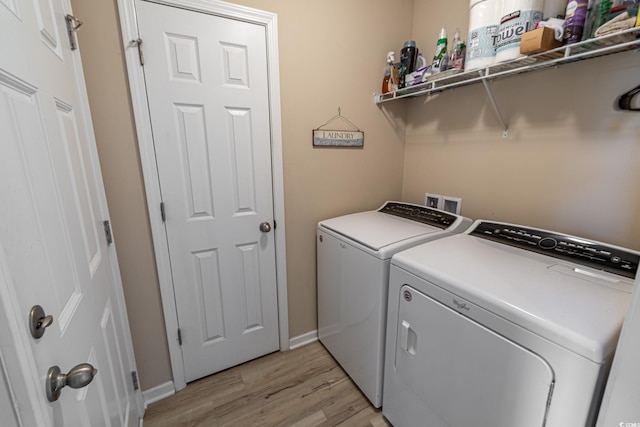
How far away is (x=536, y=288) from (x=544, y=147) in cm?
81

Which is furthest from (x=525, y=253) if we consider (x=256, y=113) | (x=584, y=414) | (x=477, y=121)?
(x=256, y=113)

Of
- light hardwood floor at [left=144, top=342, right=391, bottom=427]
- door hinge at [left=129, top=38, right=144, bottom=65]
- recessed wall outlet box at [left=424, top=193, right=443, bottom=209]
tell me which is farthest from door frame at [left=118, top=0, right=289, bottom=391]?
recessed wall outlet box at [left=424, top=193, right=443, bottom=209]

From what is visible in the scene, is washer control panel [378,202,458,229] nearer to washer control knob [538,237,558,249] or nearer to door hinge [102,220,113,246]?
washer control knob [538,237,558,249]

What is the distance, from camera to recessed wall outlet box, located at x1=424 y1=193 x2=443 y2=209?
1.90 meters

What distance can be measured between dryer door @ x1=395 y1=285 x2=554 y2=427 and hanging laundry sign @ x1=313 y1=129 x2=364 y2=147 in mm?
1056

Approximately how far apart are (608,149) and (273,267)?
178 cm

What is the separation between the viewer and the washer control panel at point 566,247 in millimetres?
974

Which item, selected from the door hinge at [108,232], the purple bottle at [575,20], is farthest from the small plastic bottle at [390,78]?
the door hinge at [108,232]

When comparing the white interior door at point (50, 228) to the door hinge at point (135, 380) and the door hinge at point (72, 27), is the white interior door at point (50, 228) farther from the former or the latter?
the door hinge at point (135, 380)

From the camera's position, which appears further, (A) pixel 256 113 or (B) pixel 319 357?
(B) pixel 319 357

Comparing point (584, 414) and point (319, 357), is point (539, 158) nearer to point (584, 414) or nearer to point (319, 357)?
point (584, 414)

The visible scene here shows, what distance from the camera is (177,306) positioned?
5.11 feet

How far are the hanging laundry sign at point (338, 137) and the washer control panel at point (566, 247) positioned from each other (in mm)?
948

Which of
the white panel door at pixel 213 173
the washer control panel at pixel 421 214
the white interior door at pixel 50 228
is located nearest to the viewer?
the white interior door at pixel 50 228
